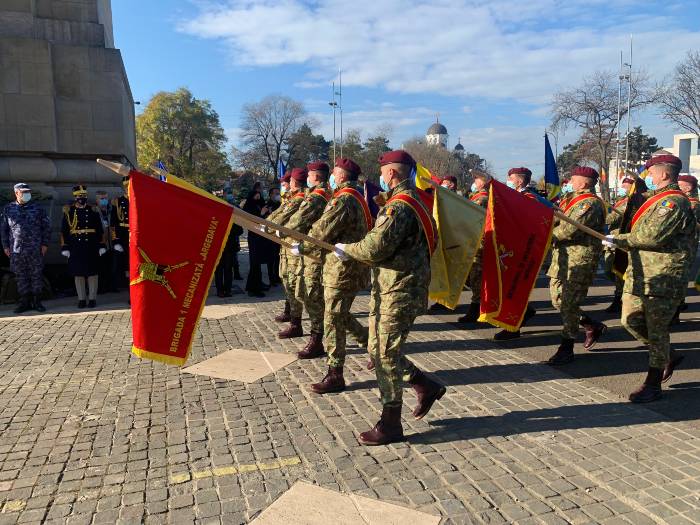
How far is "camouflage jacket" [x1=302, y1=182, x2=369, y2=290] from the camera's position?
530 cm

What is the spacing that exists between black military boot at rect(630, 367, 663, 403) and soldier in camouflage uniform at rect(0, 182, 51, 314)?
30.0 feet

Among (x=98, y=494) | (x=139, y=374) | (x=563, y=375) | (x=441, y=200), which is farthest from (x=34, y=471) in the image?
(x=563, y=375)

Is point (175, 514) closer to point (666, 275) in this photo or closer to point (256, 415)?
point (256, 415)

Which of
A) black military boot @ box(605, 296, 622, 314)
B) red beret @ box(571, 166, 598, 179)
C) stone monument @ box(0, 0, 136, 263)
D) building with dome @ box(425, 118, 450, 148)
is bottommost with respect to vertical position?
black military boot @ box(605, 296, 622, 314)

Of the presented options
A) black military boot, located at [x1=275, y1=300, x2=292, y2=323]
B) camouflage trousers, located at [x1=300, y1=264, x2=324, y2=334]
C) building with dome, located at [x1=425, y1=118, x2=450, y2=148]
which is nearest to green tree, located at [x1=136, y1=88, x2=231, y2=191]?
black military boot, located at [x1=275, y1=300, x2=292, y2=323]

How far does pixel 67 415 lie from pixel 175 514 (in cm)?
212

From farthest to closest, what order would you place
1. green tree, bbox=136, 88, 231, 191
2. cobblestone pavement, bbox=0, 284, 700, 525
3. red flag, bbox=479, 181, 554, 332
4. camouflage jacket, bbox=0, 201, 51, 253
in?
green tree, bbox=136, 88, 231, 191, camouflage jacket, bbox=0, 201, 51, 253, red flag, bbox=479, 181, 554, 332, cobblestone pavement, bbox=0, 284, 700, 525

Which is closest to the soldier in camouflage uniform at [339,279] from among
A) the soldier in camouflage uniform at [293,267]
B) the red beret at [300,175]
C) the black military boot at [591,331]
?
the soldier in camouflage uniform at [293,267]

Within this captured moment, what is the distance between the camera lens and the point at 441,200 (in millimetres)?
5320

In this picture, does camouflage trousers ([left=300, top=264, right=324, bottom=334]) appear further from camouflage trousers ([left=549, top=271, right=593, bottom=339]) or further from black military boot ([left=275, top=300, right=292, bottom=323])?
camouflage trousers ([left=549, top=271, right=593, bottom=339])

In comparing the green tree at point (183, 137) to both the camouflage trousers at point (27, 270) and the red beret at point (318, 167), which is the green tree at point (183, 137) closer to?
the camouflage trousers at point (27, 270)

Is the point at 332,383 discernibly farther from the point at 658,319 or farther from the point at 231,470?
the point at 658,319

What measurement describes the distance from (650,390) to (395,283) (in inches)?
113

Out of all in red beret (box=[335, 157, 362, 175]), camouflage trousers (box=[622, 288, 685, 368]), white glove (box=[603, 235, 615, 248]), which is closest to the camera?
camouflage trousers (box=[622, 288, 685, 368])
